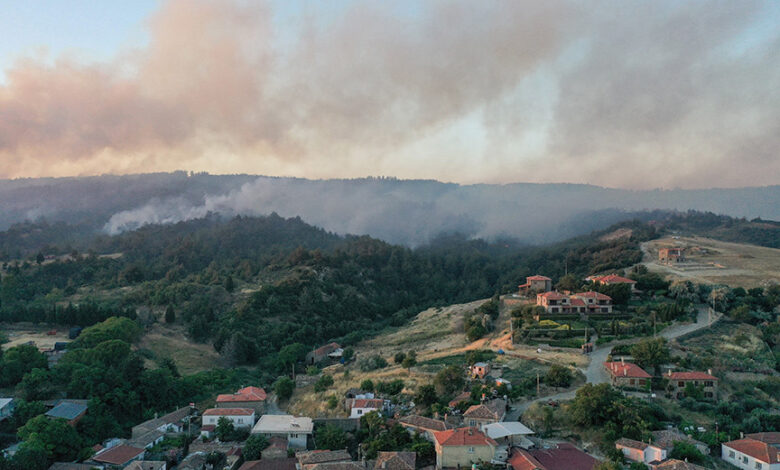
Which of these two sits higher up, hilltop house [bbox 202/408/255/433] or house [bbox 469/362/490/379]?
house [bbox 469/362/490/379]

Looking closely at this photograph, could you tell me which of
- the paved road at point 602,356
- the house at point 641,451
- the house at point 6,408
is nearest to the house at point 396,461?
the paved road at point 602,356

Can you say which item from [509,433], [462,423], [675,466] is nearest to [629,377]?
[675,466]

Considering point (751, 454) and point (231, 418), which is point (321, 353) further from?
point (751, 454)

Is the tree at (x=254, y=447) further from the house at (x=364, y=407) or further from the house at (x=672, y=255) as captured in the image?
the house at (x=672, y=255)

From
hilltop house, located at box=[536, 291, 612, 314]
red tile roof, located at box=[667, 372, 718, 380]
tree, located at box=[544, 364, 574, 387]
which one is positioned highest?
hilltop house, located at box=[536, 291, 612, 314]

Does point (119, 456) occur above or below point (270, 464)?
below

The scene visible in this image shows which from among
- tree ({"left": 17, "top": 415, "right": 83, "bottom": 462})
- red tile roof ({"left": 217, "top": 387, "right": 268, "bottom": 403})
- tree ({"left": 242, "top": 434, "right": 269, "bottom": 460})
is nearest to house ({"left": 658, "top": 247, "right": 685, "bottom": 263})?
red tile roof ({"left": 217, "top": 387, "right": 268, "bottom": 403})

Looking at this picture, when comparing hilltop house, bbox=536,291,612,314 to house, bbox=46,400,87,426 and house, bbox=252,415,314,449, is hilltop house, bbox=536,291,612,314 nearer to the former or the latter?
house, bbox=252,415,314,449

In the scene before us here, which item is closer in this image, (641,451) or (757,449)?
(641,451)
